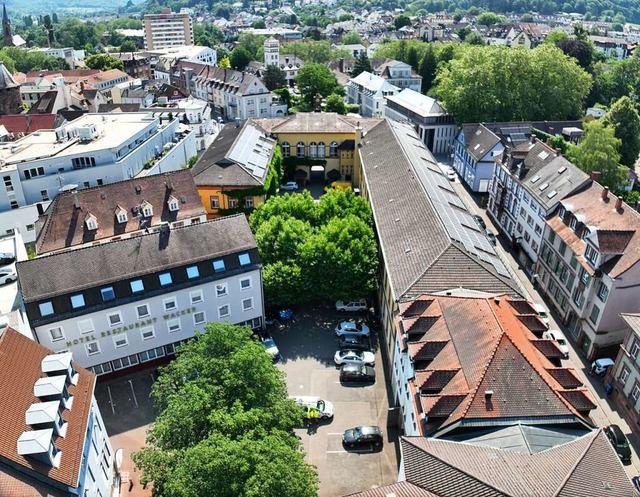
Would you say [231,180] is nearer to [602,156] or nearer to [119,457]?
[119,457]

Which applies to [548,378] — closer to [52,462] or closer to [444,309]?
[444,309]

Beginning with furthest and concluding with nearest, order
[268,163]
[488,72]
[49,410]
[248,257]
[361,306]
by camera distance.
Answer: 1. [488,72]
2. [268,163]
3. [361,306]
4. [248,257]
5. [49,410]

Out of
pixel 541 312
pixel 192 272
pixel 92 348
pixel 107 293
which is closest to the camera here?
pixel 107 293

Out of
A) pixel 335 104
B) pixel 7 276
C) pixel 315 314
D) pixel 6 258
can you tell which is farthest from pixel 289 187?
pixel 7 276

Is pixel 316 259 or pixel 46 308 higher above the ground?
pixel 46 308

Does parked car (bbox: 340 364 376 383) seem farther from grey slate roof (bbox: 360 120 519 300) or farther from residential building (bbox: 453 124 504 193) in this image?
residential building (bbox: 453 124 504 193)

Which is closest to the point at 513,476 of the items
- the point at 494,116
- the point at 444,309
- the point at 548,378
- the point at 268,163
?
the point at 548,378

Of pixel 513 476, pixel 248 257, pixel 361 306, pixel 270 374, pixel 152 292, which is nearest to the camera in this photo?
pixel 513 476

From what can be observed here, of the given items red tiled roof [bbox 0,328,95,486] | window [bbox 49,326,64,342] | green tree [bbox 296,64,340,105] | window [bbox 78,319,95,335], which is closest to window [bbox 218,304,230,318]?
window [bbox 78,319,95,335]
